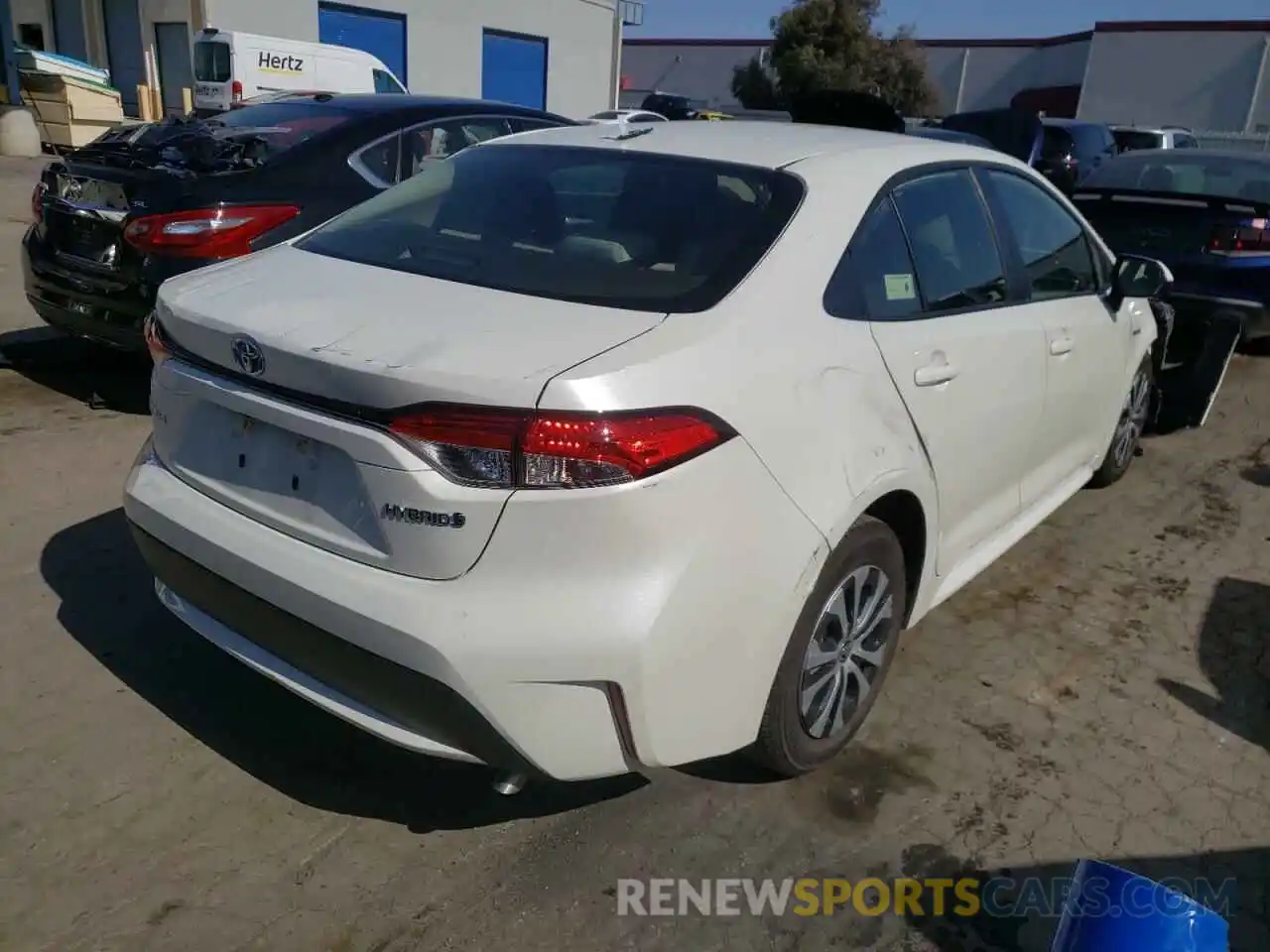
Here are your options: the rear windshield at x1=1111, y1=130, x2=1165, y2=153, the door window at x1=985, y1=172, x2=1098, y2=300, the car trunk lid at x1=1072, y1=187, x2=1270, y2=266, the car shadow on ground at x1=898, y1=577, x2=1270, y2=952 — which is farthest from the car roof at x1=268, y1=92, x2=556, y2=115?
the rear windshield at x1=1111, y1=130, x2=1165, y2=153

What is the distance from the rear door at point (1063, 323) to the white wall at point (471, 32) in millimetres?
23071

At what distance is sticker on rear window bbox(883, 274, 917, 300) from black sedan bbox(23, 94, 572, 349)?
10.1 ft

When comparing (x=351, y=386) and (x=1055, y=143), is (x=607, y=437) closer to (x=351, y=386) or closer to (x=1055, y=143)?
(x=351, y=386)

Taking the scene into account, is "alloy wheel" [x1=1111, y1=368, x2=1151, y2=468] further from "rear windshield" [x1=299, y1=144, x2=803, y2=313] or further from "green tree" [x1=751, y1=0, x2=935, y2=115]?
"green tree" [x1=751, y1=0, x2=935, y2=115]

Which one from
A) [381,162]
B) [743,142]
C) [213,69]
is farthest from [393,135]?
[213,69]

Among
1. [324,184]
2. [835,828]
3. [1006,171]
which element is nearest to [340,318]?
[835,828]

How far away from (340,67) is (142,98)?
25.5ft

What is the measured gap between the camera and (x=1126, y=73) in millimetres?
42531

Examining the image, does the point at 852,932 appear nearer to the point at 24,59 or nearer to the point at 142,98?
the point at 24,59

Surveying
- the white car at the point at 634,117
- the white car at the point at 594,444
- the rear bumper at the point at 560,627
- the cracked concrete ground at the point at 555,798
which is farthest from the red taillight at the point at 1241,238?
the rear bumper at the point at 560,627

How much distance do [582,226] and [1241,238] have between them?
541 centimetres

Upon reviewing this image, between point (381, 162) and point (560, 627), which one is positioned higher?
point (381, 162)

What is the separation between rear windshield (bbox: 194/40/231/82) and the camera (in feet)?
63.8

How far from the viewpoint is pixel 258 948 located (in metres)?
2.25
